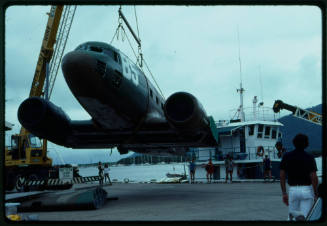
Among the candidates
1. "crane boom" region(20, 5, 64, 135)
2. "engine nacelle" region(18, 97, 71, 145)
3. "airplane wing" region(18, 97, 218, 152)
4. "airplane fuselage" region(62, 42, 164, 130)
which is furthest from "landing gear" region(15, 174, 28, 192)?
"airplane fuselage" region(62, 42, 164, 130)

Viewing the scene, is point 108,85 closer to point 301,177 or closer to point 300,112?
point 301,177

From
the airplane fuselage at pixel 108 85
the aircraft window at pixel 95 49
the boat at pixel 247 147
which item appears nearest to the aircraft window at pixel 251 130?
the boat at pixel 247 147

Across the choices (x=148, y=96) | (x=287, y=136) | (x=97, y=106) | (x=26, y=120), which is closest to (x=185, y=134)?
(x=148, y=96)

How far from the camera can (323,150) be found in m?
4.00

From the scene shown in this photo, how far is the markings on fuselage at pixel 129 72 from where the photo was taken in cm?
1009

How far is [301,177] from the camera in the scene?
207 inches

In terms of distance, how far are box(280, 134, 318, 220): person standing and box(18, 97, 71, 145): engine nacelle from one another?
27.1ft

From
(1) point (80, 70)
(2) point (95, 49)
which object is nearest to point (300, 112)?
(2) point (95, 49)

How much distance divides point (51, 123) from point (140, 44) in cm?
520

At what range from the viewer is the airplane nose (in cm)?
830

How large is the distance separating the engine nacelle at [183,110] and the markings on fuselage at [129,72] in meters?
1.38

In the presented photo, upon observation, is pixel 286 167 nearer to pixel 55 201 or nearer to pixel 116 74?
pixel 116 74

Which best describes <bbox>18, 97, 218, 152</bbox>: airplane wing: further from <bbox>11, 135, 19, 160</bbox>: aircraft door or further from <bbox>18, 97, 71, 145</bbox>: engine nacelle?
<bbox>11, 135, 19, 160</bbox>: aircraft door

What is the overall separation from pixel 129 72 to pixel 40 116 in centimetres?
341
